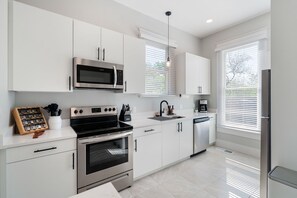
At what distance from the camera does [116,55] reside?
232 centimetres

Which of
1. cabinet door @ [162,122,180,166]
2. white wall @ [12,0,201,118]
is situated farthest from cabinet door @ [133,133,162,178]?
white wall @ [12,0,201,118]

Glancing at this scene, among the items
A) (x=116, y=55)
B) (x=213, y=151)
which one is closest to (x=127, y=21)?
(x=116, y=55)

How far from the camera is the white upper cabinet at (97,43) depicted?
1.98 meters

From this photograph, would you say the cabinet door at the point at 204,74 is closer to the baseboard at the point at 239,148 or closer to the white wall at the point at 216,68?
the white wall at the point at 216,68

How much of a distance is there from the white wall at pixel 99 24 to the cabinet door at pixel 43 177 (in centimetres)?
79

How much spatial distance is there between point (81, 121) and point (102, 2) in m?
2.12

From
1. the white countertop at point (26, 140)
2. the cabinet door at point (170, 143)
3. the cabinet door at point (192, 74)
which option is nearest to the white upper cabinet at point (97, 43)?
the white countertop at point (26, 140)

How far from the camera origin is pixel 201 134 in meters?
3.40

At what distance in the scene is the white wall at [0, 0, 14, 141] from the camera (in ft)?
4.59

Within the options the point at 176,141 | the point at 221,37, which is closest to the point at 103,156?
the point at 176,141

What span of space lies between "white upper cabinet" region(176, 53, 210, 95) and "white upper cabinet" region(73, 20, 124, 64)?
174 cm

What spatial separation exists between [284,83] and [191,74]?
2679 mm

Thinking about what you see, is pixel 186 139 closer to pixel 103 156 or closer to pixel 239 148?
pixel 239 148

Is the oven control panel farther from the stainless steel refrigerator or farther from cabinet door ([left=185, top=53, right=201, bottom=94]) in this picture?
the stainless steel refrigerator
